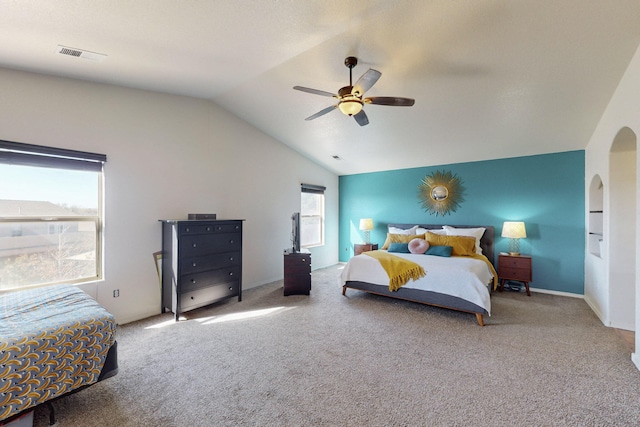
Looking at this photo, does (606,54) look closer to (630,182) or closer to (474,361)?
(630,182)

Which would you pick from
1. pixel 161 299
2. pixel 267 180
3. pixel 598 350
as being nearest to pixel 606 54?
pixel 598 350

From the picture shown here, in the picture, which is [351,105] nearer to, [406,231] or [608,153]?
[608,153]

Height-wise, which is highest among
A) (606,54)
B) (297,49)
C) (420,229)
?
(297,49)

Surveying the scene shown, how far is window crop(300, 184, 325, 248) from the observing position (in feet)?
20.6

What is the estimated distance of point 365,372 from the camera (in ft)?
7.72

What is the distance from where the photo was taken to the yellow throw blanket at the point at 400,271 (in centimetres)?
380

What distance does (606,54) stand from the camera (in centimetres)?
248

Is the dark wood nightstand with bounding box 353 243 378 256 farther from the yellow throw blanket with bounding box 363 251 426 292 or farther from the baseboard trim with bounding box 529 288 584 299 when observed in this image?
the baseboard trim with bounding box 529 288 584 299

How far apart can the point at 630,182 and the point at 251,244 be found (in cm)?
530

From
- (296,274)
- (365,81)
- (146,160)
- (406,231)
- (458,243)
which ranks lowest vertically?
(296,274)

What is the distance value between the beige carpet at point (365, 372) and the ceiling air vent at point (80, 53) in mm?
2883

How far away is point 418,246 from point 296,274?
2.21 metres

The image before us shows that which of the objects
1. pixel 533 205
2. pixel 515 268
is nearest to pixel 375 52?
pixel 533 205

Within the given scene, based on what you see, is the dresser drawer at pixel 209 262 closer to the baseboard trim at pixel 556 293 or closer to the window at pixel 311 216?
the window at pixel 311 216
